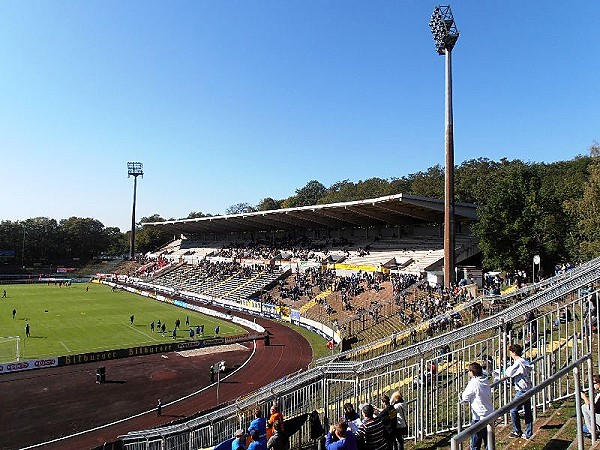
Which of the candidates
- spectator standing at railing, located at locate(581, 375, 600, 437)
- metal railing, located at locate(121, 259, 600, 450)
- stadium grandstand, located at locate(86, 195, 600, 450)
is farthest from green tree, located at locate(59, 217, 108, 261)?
spectator standing at railing, located at locate(581, 375, 600, 437)

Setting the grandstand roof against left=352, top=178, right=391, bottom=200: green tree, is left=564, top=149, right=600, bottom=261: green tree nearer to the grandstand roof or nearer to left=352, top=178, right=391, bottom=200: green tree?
the grandstand roof

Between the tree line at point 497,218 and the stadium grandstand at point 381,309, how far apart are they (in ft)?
11.7

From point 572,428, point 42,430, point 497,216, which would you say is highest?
point 497,216

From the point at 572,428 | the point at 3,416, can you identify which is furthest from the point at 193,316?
the point at 572,428

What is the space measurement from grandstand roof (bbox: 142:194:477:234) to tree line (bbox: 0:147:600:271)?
453cm

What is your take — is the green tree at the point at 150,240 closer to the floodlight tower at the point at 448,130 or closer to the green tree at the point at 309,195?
the green tree at the point at 309,195

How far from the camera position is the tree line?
34.8 m

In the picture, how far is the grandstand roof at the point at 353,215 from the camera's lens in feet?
142

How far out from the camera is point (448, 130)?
1487 inches

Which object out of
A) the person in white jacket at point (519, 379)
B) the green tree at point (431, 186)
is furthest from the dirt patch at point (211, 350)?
the green tree at point (431, 186)

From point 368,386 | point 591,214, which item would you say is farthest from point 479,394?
point 591,214

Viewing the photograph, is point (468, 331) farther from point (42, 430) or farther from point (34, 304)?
point (34, 304)

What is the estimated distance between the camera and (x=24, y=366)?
2761cm

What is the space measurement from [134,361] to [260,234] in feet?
162
